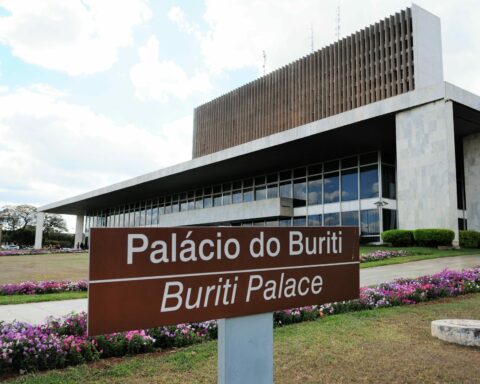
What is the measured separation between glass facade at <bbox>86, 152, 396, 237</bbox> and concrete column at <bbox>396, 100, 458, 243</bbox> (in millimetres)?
4198

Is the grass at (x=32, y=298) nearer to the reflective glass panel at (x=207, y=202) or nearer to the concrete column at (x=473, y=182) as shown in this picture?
the concrete column at (x=473, y=182)

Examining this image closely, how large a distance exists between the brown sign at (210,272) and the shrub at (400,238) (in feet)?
62.6

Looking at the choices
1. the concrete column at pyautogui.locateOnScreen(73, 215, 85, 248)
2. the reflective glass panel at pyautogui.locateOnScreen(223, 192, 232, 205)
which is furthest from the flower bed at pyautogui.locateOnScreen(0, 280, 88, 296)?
the concrete column at pyautogui.locateOnScreen(73, 215, 85, 248)

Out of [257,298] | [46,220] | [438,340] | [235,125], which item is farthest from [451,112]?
[46,220]

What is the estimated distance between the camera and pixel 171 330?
217 inches

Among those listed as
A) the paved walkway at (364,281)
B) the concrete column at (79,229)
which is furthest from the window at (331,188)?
the concrete column at (79,229)

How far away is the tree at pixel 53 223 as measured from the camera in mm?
87438

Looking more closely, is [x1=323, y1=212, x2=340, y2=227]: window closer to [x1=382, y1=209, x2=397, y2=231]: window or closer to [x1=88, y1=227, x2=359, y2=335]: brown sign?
[x1=382, y1=209, x2=397, y2=231]: window

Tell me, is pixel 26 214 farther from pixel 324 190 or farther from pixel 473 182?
pixel 473 182

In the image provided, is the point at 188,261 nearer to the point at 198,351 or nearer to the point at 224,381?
the point at 224,381

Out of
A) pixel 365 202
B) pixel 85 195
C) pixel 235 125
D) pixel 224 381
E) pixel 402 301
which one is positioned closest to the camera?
pixel 224 381

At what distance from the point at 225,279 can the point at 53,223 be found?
314 feet

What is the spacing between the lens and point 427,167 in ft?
67.2

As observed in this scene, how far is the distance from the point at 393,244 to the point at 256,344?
20486 mm
